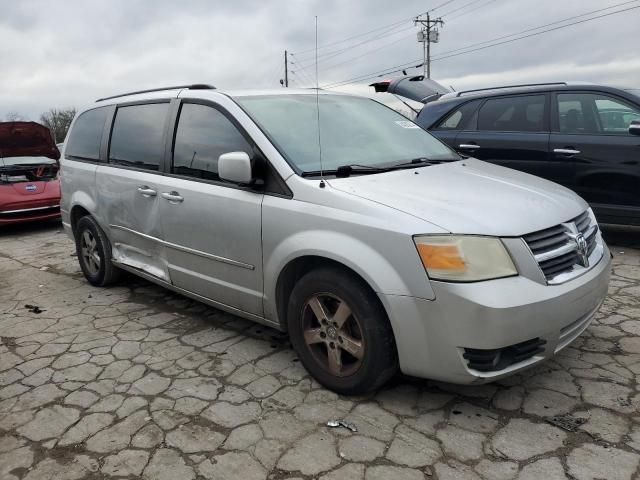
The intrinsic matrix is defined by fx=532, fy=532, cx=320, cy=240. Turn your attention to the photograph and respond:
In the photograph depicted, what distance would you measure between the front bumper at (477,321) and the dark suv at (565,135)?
307cm

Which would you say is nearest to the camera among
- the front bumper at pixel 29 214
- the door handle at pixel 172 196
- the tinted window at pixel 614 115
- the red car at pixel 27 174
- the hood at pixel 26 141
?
the door handle at pixel 172 196

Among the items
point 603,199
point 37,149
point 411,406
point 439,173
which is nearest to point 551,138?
point 603,199

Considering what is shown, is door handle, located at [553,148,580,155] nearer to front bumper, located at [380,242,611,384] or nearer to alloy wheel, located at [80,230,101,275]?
front bumper, located at [380,242,611,384]

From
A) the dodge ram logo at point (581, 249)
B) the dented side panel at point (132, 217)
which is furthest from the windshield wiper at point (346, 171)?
the dented side panel at point (132, 217)

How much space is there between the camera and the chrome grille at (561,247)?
2.49 m

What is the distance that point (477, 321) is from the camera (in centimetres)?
231

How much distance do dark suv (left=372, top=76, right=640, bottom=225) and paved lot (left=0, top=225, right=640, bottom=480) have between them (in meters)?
1.66

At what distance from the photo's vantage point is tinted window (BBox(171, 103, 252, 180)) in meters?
3.32

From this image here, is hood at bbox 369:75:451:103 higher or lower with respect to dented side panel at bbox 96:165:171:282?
higher

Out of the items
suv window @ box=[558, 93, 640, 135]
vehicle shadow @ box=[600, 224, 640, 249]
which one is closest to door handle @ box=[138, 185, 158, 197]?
suv window @ box=[558, 93, 640, 135]

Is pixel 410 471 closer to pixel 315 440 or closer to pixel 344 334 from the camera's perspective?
pixel 315 440

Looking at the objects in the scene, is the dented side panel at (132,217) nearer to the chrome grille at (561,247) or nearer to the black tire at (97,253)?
the black tire at (97,253)

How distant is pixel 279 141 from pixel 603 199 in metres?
3.71

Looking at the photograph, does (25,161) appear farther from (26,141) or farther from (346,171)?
(346,171)
